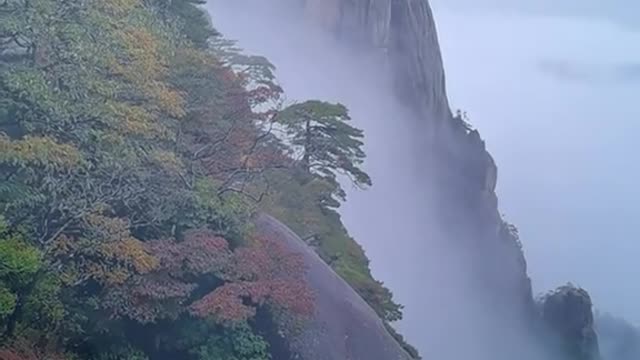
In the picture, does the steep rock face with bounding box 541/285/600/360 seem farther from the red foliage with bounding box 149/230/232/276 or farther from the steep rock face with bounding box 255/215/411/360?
the red foliage with bounding box 149/230/232/276

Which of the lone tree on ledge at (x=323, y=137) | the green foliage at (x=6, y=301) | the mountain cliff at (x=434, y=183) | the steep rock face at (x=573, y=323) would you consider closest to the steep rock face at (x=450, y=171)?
the mountain cliff at (x=434, y=183)

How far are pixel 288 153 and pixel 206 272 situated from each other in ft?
29.5

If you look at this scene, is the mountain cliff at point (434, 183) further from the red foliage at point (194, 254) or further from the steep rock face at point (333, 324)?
the red foliage at point (194, 254)

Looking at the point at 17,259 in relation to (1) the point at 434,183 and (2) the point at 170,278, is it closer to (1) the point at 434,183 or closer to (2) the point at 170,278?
(2) the point at 170,278

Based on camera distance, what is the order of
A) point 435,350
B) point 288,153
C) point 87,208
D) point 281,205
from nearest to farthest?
point 87,208 < point 281,205 < point 288,153 < point 435,350

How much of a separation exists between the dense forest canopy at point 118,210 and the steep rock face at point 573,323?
3537 centimetres

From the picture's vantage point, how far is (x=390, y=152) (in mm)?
47062

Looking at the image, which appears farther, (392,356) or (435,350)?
(435,350)

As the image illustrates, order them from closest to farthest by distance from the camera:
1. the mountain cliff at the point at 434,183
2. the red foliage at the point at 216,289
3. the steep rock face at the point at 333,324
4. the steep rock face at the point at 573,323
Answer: the red foliage at the point at 216,289
the steep rock face at the point at 333,324
the mountain cliff at the point at 434,183
the steep rock face at the point at 573,323

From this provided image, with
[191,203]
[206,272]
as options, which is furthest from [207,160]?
[206,272]

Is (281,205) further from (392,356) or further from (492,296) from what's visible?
(492,296)

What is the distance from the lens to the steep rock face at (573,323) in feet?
155

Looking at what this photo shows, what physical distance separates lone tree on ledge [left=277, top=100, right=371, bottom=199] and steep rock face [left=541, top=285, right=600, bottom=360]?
2869 centimetres

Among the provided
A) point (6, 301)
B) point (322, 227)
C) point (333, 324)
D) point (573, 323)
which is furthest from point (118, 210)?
point (573, 323)
